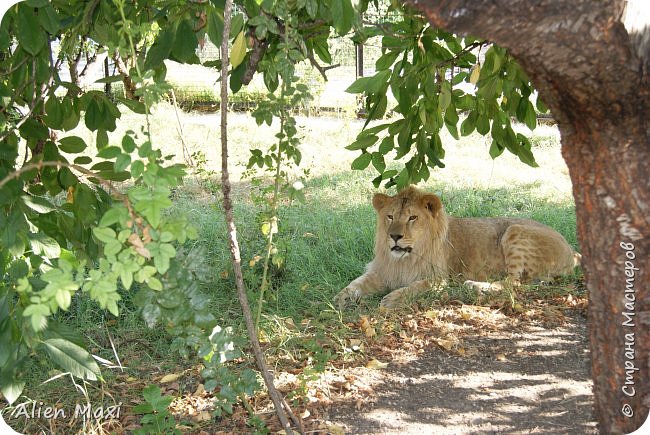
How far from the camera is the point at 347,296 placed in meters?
5.07

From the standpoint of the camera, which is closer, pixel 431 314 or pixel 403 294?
pixel 431 314

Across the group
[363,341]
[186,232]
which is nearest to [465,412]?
[363,341]

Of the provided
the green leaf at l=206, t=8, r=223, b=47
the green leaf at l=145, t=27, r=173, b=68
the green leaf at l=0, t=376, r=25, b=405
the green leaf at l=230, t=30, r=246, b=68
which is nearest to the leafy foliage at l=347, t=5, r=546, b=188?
the green leaf at l=230, t=30, r=246, b=68

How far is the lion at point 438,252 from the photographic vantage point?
17.7 ft

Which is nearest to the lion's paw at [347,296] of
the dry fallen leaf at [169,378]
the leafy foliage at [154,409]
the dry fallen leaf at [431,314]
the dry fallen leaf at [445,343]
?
the dry fallen leaf at [431,314]

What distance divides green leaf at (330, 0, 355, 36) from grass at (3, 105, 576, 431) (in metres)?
0.93

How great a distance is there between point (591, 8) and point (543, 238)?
12.7 ft

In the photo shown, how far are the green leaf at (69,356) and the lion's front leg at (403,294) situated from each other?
2.68 metres

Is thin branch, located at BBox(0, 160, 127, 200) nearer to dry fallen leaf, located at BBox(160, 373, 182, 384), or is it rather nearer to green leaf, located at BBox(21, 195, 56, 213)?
green leaf, located at BBox(21, 195, 56, 213)

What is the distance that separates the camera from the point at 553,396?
11.0 ft

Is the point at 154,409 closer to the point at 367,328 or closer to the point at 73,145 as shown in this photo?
the point at 73,145

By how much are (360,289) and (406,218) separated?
2.13 feet

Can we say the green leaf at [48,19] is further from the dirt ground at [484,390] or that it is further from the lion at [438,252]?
the lion at [438,252]

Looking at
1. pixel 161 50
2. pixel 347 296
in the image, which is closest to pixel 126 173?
pixel 161 50
